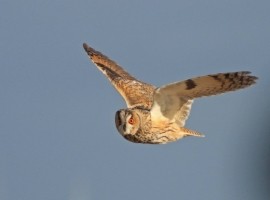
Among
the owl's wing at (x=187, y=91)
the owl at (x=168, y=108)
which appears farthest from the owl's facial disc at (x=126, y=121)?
the owl's wing at (x=187, y=91)

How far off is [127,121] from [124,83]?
2.58m

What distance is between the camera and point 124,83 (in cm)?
2144

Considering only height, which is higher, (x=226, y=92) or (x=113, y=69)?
(x=113, y=69)

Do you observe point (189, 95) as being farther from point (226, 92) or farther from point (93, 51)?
point (93, 51)

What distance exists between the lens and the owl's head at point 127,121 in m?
19.0

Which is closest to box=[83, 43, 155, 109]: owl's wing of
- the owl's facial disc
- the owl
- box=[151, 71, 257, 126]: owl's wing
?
the owl

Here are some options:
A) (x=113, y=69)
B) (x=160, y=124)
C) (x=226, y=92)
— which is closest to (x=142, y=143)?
(x=160, y=124)

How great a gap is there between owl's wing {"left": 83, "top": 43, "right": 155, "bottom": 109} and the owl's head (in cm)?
75

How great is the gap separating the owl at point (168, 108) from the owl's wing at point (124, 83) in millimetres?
18

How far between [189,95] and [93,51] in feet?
18.8

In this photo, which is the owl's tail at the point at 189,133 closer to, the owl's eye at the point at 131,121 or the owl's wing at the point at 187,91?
the owl's wing at the point at 187,91

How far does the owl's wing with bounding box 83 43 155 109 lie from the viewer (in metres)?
20.5

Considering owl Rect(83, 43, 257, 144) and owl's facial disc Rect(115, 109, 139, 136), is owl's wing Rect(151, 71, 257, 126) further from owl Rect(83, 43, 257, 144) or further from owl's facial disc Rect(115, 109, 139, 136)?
owl's facial disc Rect(115, 109, 139, 136)

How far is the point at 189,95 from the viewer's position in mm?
18891
